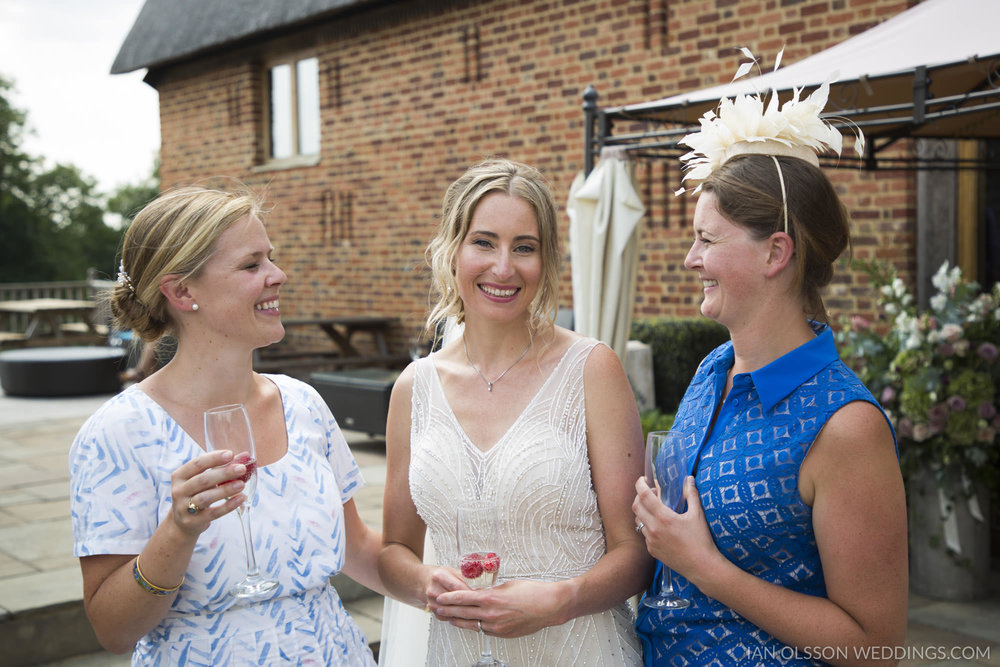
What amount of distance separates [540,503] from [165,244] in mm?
1001

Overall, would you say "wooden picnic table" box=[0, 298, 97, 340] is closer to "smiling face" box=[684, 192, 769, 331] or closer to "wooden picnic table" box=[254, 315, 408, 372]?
"wooden picnic table" box=[254, 315, 408, 372]

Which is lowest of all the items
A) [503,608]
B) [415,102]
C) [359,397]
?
[359,397]

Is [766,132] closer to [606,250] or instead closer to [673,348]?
[606,250]

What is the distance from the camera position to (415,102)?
10.3m

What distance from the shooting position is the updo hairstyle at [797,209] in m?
1.66

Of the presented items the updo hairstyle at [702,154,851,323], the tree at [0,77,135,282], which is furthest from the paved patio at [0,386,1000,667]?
the tree at [0,77,135,282]

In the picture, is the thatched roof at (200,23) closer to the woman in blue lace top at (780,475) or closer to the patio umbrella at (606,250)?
the patio umbrella at (606,250)

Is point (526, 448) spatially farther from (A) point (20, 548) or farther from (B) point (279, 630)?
(A) point (20, 548)

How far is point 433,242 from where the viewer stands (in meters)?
2.37

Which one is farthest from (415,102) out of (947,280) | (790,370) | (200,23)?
(790,370)

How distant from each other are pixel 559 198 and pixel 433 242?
6.26 m

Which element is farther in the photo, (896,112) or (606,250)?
(896,112)

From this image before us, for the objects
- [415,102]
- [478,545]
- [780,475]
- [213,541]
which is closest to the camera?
[780,475]

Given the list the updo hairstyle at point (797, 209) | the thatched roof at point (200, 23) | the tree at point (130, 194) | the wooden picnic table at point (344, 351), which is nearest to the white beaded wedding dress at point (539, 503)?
the updo hairstyle at point (797, 209)
